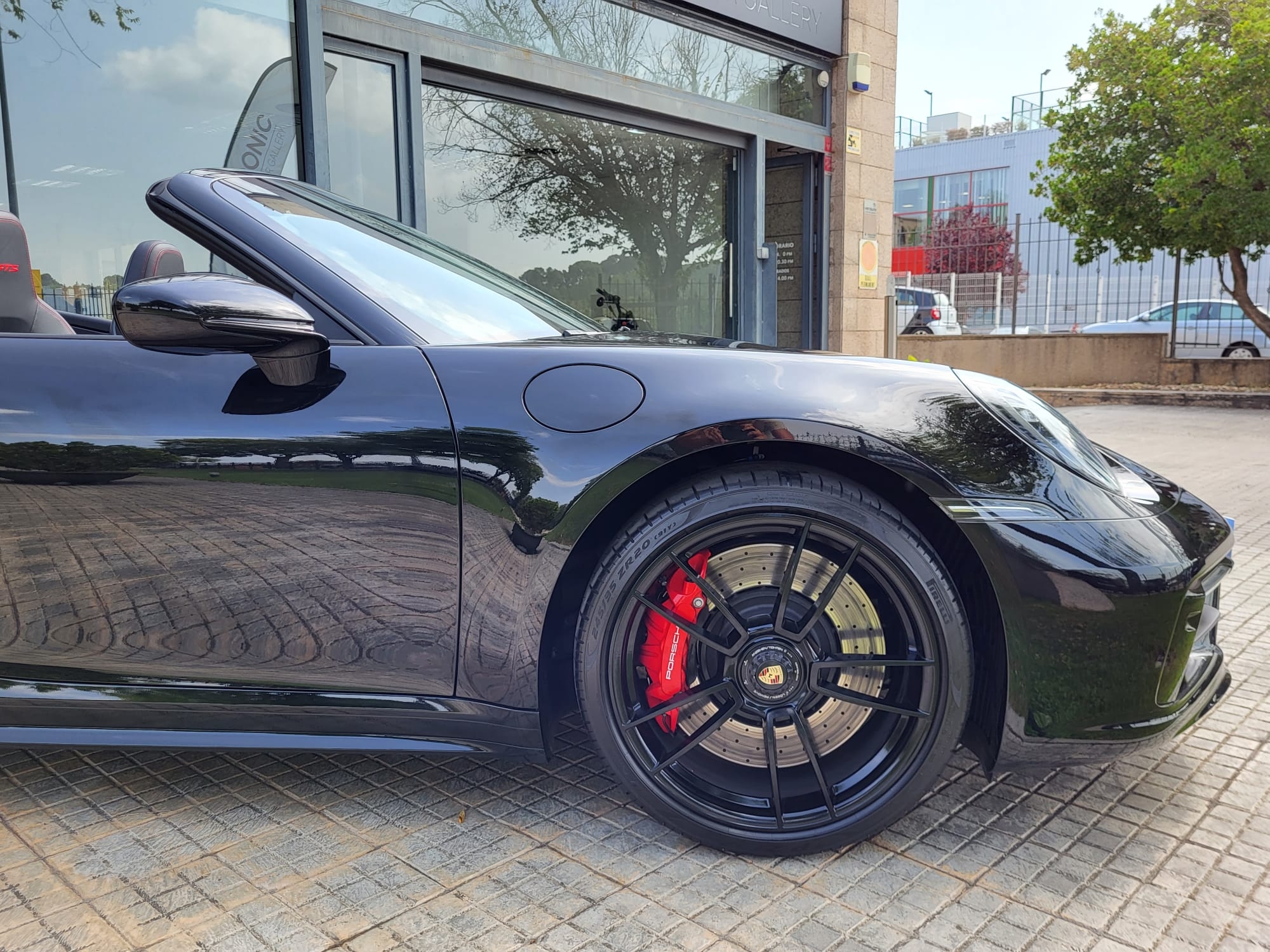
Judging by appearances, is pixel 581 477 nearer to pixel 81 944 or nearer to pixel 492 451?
pixel 492 451

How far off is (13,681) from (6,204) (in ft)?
13.6

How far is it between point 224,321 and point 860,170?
31.6 ft

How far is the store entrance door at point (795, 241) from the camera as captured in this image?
1009 cm

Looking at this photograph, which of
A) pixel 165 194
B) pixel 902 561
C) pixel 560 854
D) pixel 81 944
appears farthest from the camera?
pixel 165 194

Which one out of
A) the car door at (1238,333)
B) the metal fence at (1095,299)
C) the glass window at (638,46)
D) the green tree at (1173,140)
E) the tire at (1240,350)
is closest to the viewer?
the glass window at (638,46)

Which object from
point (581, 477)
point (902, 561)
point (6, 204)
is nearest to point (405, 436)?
point (581, 477)

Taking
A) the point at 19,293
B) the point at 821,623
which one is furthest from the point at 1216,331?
the point at 19,293

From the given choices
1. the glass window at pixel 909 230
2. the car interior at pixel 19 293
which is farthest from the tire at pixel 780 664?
the glass window at pixel 909 230

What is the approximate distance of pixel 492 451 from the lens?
5.87 feet

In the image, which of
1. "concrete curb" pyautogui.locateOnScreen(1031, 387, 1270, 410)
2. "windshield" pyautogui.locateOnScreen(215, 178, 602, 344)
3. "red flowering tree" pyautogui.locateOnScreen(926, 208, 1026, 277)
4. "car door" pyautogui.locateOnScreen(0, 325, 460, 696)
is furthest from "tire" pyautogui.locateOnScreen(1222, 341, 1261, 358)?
"car door" pyautogui.locateOnScreen(0, 325, 460, 696)

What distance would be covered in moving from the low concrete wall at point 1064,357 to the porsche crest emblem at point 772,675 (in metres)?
13.6

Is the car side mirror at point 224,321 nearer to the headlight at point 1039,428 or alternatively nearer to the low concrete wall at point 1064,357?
the headlight at point 1039,428

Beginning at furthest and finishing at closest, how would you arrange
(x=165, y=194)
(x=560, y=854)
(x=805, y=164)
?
(x=805, y=164)
(x=165, y=194)
(x=560, y=854)

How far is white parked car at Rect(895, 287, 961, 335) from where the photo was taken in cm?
2077
